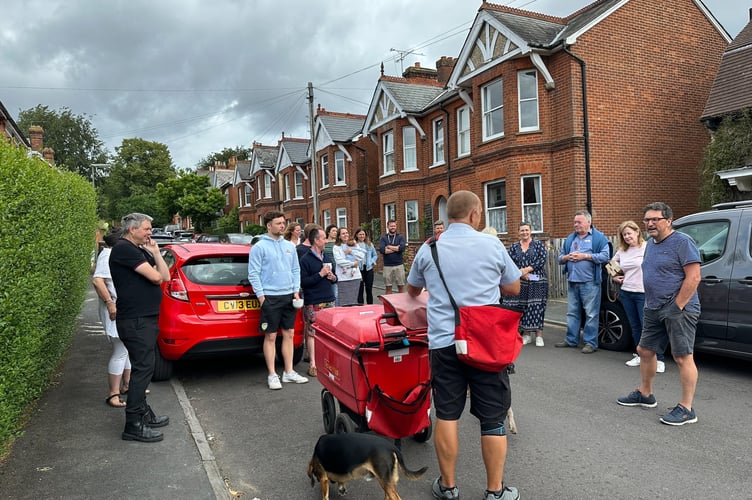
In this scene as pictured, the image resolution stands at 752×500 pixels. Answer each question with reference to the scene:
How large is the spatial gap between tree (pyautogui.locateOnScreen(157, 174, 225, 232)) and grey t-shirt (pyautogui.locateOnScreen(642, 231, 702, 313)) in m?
42.8

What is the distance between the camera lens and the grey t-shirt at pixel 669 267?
186 inches

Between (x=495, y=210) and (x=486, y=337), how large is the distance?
15.0 metres

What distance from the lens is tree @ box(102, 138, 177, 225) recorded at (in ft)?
220

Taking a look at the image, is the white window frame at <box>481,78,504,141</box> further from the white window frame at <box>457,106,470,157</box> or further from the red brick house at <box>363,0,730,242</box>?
the white window frame at <box>457,106,470,157</box>

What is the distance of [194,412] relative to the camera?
525 cm

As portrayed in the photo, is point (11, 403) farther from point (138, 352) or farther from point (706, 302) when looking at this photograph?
point (706, 302)

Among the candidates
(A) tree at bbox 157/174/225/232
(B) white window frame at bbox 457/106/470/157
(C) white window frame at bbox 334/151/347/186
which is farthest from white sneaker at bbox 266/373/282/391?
(A) tree at bbox 157/174/225/232

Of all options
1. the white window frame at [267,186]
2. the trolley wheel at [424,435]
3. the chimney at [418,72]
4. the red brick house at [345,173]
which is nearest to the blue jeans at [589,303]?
the trolley wheel at [424,435]

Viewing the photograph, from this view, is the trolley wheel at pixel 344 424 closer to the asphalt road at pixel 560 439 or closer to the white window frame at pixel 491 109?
the asphalt road at pixel 560 439

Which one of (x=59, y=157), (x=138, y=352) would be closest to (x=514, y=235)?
(x=138, y=352)

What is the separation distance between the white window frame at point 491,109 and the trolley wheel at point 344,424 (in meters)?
14.0

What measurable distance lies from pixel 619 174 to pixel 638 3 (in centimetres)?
516

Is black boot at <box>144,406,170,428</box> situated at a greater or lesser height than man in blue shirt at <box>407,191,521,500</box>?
lesser

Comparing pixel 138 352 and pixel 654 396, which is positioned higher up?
pixel 138 352
